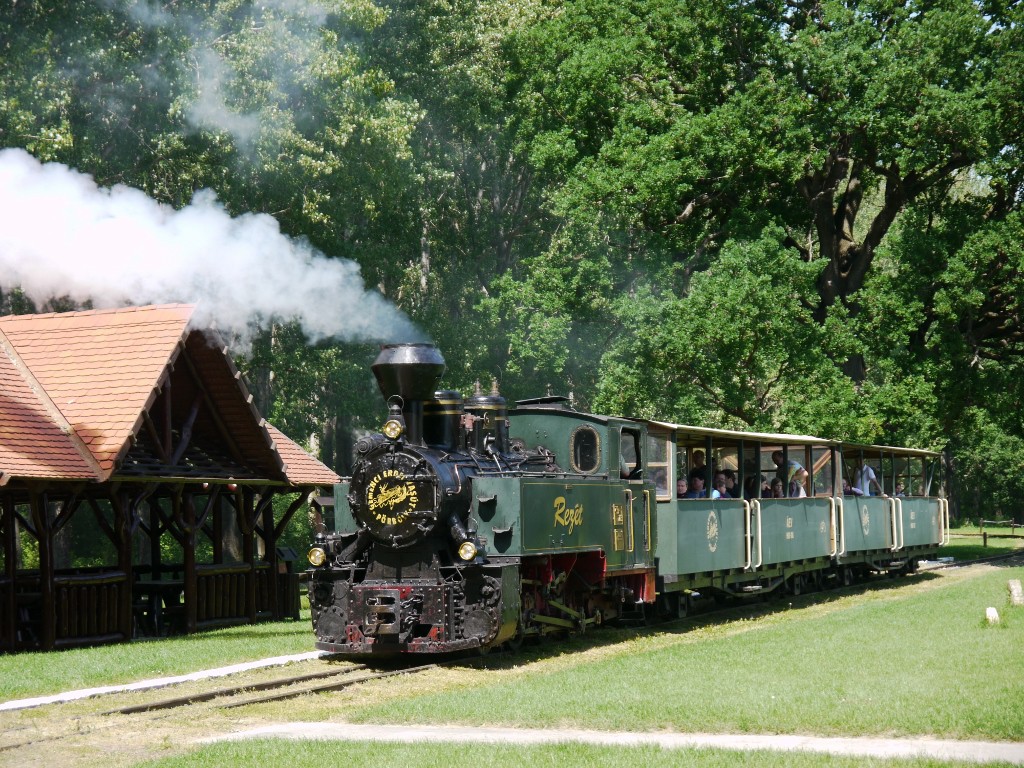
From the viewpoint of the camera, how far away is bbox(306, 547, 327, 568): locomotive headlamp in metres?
15.0

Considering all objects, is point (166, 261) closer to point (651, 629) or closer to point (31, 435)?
point (31, 435)

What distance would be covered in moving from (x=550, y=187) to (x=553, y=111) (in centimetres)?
1260

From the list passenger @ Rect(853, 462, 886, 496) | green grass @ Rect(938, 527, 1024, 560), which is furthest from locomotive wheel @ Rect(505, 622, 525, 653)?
green grass @ Rect(938, 527, 1024, 560)

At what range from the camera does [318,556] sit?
593 inches

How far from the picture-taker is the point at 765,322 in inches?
1197

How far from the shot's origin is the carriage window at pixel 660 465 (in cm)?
1839

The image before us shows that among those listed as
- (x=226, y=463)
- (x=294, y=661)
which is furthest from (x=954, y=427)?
(x=294, y=661)

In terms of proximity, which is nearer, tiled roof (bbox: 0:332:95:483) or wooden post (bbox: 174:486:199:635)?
tiled roof (bbox: 0:332:95:483)

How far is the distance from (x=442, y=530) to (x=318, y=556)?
1.53m

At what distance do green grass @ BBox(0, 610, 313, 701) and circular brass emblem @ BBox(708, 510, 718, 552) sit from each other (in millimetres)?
5969

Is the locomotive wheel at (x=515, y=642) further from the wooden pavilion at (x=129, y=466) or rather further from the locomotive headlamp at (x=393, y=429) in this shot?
the wooden pavilion at (x=129, y=466)

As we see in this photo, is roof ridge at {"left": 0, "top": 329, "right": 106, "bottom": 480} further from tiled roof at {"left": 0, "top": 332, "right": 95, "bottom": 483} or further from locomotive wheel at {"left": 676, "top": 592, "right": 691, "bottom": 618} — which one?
locomotive wheel at {"left": 676, "top": 592, "right": 691, "bottom": 618}

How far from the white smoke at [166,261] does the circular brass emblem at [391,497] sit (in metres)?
5.14

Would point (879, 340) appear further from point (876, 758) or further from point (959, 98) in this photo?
point (876, 758)
